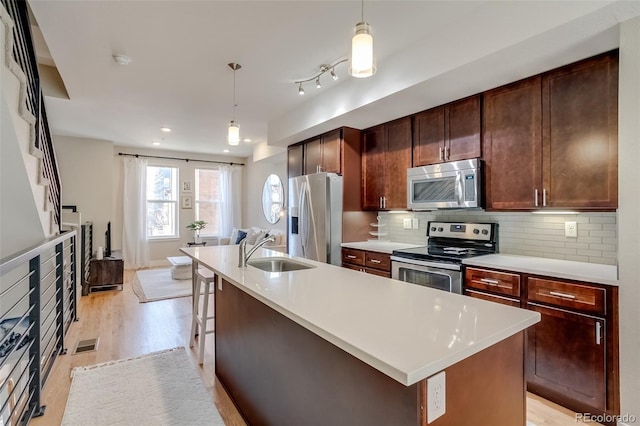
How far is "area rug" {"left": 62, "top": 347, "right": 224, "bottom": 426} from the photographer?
1.95 metres

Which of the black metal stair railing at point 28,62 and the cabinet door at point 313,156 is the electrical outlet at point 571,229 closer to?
the cabinet door at point 313,156

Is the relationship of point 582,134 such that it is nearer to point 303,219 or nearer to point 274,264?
point 274,264

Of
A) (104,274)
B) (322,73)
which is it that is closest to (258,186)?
(104,274)

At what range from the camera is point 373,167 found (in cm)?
380

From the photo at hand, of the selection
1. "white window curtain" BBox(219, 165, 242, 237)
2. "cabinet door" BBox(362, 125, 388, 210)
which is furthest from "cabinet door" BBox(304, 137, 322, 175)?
"white window curtain" BBox(219, 165, 242, 237)

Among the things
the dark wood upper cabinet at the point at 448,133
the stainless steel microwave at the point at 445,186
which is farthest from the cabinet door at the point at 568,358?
the dark wood upper cabinet at the point at 448,133

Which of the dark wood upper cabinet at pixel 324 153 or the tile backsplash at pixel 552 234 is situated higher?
the dark wood upper cabinet at pixel 324 153

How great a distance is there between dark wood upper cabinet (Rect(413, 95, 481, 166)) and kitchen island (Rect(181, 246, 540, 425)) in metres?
1.65

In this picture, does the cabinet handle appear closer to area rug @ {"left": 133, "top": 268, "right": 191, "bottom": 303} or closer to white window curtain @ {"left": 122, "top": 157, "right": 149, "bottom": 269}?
area rug @ {"left": 133, "top": 268, "right": 191, "bottom": 303}

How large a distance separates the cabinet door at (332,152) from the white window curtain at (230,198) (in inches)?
164

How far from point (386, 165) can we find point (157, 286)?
4031 mm

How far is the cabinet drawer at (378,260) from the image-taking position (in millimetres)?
3146

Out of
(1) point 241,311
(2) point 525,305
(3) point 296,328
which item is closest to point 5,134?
(1) point 241,311

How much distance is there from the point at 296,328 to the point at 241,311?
67cm
